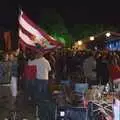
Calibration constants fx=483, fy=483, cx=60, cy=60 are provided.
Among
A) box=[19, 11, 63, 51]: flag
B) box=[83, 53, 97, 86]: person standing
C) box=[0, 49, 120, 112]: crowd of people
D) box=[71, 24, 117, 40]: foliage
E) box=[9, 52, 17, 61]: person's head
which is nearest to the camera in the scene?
box=[19, 11, 63, 51]: flag

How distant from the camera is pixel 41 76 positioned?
13.2 meters

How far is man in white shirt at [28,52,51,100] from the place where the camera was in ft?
42.4

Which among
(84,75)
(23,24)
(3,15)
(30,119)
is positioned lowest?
(30,119)

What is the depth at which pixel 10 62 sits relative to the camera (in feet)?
Answer: 47.0

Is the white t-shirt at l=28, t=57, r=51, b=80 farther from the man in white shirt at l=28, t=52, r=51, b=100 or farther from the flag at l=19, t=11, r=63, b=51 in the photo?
the flag at l=19, t=11, r=63, b=51

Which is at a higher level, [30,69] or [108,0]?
[108,0]

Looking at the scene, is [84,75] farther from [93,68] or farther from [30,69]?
[30,69]

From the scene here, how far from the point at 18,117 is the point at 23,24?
253cm

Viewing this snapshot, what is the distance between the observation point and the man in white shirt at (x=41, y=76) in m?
12.9

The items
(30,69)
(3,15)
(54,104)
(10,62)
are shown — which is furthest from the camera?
(3,15)

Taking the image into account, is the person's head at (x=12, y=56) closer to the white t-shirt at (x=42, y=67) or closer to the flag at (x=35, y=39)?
the white t-shirt at (x=42, y=67)

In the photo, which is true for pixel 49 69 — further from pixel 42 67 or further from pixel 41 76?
pixel 41 76

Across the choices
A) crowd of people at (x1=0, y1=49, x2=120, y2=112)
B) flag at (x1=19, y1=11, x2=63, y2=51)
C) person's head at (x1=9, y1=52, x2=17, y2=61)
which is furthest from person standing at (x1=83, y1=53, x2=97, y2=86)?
flag at (x1=19, y1=11, x2=63, y2=51)

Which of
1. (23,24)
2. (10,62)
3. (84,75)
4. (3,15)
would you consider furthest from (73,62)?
(3,15)
